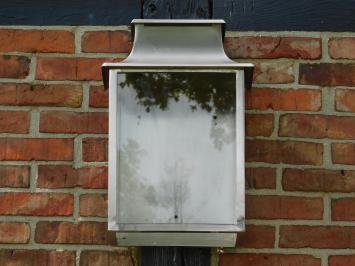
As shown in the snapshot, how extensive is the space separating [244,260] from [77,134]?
59 cm

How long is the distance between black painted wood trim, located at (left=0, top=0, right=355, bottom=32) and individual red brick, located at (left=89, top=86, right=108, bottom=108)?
20 centimetres

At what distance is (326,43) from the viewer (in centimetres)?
203

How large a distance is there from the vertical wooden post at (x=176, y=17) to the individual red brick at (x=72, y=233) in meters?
0.12

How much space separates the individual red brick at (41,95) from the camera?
2.00 metres

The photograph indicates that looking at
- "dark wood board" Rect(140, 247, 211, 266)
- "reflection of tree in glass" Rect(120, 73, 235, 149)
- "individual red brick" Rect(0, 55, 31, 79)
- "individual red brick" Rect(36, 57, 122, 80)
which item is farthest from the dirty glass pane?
"individual red brick" Rect(0, 55, 31, 79)

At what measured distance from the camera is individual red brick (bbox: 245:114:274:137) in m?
1.98

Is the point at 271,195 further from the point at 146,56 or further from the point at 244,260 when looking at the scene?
the point at 146,56

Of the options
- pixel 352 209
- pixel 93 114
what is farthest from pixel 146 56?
pixel 352 209

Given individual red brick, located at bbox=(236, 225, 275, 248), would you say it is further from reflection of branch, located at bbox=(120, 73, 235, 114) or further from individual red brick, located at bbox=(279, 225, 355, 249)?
reflection of branch, located at bbox=(120, 73, 235, 114)

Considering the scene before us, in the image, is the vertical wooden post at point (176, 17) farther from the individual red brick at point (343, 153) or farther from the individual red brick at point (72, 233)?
the individual red brick at point (343, 153)

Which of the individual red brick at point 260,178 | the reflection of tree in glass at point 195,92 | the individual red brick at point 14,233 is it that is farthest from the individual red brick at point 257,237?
the individual red brick at point 14,233

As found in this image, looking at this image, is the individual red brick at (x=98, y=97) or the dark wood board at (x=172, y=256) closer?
the dark wood board at (x=172, y=256)

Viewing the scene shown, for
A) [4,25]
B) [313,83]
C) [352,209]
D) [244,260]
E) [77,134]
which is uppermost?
[4,25]

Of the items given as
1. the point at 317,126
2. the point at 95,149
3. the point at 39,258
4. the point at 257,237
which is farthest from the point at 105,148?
Result: the point at 317,126
